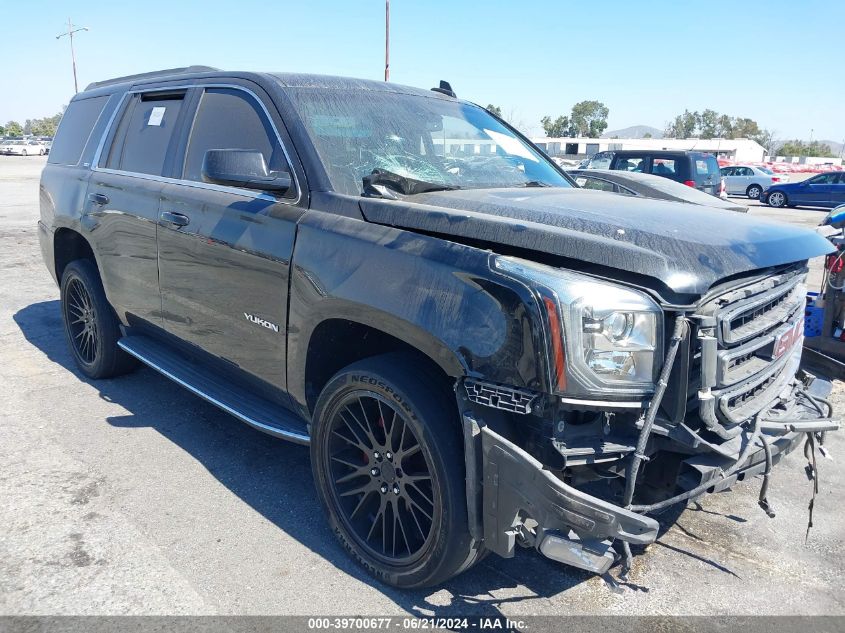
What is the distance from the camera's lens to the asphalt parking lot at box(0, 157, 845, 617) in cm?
281

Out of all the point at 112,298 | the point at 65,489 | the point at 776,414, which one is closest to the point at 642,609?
the point at 776,414

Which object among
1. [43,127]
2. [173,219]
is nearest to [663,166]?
[173,219]

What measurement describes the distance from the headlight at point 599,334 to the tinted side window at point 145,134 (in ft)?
9.54

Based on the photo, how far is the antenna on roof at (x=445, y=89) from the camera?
4.57 meters

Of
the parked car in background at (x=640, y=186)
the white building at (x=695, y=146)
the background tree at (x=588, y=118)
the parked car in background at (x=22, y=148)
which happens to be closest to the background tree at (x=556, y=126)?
the background tree at (x=588, y=118)

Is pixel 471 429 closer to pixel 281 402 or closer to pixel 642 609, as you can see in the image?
pixel 642 609

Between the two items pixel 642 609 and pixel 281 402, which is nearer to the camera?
pixel 642 609

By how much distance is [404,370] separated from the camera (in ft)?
8.86

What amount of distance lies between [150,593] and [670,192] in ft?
20.2

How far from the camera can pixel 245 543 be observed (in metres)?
3.19

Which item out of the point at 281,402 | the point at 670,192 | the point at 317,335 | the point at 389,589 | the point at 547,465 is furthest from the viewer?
the point at 670,192

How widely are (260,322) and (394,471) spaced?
1.03m

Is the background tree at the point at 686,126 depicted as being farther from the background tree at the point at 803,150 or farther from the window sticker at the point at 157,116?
the window sticker at the point at 157,116

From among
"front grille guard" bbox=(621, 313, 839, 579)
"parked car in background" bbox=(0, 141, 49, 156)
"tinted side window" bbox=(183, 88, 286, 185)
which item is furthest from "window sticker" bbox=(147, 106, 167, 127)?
"parked car in background" bbox=(0, 141, 49, 156)
